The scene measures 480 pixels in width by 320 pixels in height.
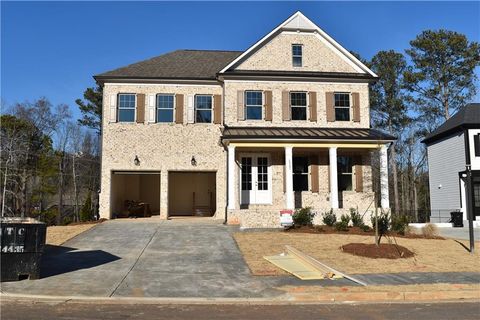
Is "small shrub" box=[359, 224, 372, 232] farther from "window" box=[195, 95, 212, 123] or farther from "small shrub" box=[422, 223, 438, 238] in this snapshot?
"window" box=[195, 95, 212, 123]

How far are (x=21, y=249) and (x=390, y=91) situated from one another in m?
37.3

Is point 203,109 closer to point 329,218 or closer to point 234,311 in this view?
point 329,218

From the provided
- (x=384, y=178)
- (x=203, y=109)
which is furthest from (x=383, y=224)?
(x=203, y=109)

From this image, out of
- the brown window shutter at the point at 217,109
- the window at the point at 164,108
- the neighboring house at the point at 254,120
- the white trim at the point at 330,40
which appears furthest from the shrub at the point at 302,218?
the white trim at the point at 330,40

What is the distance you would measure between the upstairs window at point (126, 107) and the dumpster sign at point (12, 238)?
13.2 metres

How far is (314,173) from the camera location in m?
22.8

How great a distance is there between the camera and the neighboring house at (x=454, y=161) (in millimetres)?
28656

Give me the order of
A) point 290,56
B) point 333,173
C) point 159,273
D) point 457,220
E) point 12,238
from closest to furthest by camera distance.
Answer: point 12,238 → point 159,273 → point 333,173 → point 290,56 → point 457,220

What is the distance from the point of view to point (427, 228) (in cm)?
2016

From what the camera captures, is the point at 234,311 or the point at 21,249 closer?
the point at 234,311

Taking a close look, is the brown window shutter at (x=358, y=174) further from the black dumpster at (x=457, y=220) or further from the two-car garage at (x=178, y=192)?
the black dumpster at (x=457, y=220)

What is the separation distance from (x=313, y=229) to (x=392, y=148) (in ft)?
88.7

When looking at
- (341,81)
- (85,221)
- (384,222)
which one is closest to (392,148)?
(341,81)

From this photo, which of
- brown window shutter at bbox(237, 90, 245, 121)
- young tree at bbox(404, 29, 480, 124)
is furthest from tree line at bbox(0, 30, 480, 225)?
brown window shutter at bbox(237, 90, 245, 121)
